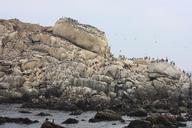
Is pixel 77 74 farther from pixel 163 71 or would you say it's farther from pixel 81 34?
pixel 163 71

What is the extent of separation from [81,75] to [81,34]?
50.2 ft

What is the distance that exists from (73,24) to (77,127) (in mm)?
48653

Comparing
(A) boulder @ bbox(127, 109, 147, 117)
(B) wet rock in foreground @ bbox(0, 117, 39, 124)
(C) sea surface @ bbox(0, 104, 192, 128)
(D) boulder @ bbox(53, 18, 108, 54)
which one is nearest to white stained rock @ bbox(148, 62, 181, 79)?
(D) boulder @ bbox(53, 18, 108, 54)

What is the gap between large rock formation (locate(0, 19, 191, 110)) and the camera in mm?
81875

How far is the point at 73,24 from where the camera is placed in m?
102

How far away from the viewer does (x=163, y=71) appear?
90125 millimetres

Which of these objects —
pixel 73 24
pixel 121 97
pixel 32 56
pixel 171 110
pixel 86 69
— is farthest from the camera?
pixel 73 24

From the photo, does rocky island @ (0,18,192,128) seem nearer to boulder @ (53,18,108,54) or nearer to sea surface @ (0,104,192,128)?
boulder @ (53,18,108,54)

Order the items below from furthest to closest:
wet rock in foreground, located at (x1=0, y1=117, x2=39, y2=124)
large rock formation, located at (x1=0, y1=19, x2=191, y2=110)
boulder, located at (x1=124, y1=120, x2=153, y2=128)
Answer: large rock formation, located at (x1=0, y1=19, x2=191, y2=110), wet rock in foreground, located at (x1=0, y1=117, x2=39, y2=124), boulder, located at (x1=124, y1=120, x2=153, y2=128)

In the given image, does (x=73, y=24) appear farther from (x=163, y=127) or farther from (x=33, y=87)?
(x=163, y=127)

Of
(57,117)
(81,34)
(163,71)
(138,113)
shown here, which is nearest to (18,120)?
(57,117)

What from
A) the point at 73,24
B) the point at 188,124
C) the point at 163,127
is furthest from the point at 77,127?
the point at 73,24

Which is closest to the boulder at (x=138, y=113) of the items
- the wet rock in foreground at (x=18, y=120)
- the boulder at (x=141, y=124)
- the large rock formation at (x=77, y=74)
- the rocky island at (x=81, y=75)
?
the rocky island at (x=81, y=75)

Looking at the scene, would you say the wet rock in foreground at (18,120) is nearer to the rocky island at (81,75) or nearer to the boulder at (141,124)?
the boulder at (141,124)
